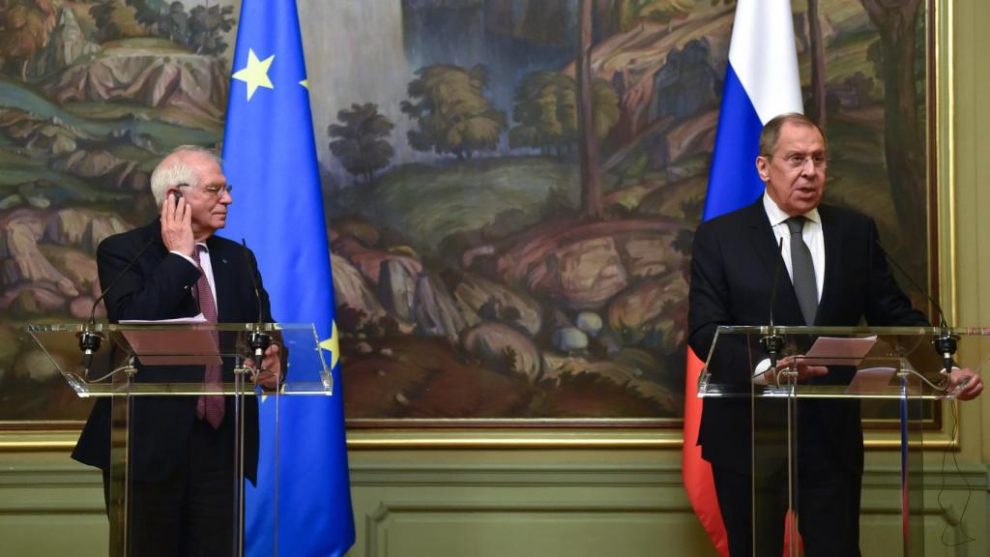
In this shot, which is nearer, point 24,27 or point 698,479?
point 698,479

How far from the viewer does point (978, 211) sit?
5516 millimetres

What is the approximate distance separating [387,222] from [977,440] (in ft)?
8.74

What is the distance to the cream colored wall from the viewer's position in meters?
5.50

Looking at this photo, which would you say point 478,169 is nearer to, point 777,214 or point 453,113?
point 453,113

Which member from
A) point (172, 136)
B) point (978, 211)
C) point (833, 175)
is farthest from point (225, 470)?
point (978, 211)

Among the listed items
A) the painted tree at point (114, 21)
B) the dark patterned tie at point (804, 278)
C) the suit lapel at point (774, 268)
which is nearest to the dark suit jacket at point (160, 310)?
the painted tree at point (114, 21)

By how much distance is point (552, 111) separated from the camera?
559 centimetres

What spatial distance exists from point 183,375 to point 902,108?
136 inches

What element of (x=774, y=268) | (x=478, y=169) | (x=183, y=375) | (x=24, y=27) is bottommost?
(x=183, y=375)

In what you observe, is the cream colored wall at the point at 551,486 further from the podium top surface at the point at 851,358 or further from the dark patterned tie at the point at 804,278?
the podium top surface at the point at 851,358

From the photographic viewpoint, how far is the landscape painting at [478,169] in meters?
5.56

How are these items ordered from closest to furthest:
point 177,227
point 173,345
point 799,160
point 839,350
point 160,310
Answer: point 839,350 → point 173,345 → point 160,310 → point 177,227 → point 799,160

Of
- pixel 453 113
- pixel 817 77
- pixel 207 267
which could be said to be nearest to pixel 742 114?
pixel 817 77

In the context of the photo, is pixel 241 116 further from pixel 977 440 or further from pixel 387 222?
pixel 977 440
